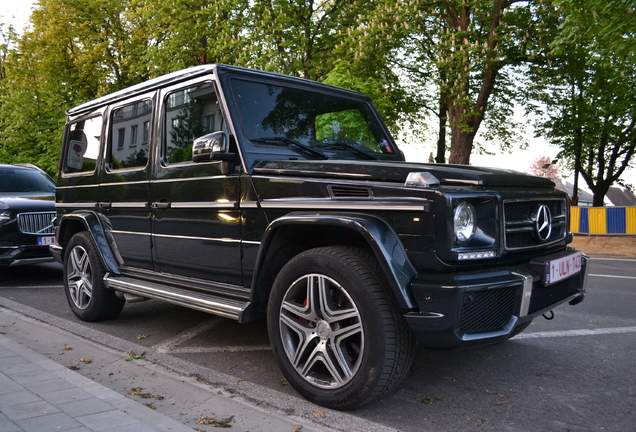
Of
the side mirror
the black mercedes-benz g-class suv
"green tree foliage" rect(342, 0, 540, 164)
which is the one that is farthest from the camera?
"green tree foliage" rect(342, 0, 540, 164)

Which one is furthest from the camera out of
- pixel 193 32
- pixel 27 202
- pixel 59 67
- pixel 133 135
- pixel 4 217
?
pixel 59 67

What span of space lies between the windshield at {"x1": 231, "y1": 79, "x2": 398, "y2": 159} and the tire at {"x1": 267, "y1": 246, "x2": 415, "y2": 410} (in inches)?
45.1

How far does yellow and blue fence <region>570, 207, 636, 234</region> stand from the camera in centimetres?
1662

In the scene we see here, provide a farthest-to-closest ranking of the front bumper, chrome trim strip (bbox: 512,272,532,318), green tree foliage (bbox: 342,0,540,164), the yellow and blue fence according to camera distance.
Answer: green tree foliage (bbox: 342,0,540,164) < the yellow and blue fence < chrome trim strip (bbox: 512,272,532,318) < the front bumper

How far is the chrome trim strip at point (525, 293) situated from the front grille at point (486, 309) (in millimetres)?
57

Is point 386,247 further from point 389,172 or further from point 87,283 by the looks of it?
point 87,283

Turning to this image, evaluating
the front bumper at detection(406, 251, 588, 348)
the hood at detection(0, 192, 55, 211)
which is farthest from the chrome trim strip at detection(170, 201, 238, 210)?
the hood at detection(0, 192, 55, 211)

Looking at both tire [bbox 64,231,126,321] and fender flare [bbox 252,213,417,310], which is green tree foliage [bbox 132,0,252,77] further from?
fender flare [bbox 252,213,417,310]

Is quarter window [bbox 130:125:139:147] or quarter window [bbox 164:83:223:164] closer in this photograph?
quarter window [bbox 164:83:223:164]

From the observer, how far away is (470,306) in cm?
287

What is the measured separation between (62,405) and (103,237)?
2.46 m

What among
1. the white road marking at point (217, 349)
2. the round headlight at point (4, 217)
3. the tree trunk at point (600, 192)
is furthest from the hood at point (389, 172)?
the tree trunk at point (600, 192)

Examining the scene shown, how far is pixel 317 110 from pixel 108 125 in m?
2.25

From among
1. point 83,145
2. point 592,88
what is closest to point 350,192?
point 83,145
